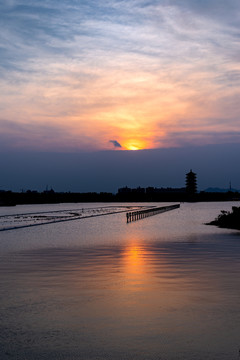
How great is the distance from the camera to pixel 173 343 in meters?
8.16

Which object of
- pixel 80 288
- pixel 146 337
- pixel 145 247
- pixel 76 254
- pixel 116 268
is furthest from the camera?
pixel 145 247

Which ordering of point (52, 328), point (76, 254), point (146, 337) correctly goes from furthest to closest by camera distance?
point (76, 254) < point (52, 328) < point (146, 337)

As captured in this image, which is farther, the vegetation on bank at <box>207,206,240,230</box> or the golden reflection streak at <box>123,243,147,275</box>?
the vegetation on bank at <box>207,206,240,230</box>

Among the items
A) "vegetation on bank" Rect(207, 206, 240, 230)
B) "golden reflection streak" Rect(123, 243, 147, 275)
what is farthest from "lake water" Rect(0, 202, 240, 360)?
"vegetation on bank" Rect(207, 206, 240, 230)

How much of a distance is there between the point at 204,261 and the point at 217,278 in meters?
5.36

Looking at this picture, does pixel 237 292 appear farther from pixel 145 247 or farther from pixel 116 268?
pixel 145 247

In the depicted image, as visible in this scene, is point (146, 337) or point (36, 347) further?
point (146, 337)

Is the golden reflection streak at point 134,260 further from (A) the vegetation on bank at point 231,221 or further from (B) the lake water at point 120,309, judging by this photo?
(A) the vegetation on bank at point 231,221

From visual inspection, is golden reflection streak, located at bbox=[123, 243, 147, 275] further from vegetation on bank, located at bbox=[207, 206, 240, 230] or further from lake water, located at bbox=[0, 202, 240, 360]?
vegetation on bank, located at bbox=[207, 206, 240, 230]

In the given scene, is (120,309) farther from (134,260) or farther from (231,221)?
(231,221)

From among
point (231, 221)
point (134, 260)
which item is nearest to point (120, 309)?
point (134, 260)

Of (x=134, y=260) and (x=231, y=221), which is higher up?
(x=231, y=221)

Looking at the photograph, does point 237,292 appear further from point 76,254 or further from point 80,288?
point 76,254

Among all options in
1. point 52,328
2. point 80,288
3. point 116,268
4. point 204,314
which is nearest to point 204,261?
point 116,268
